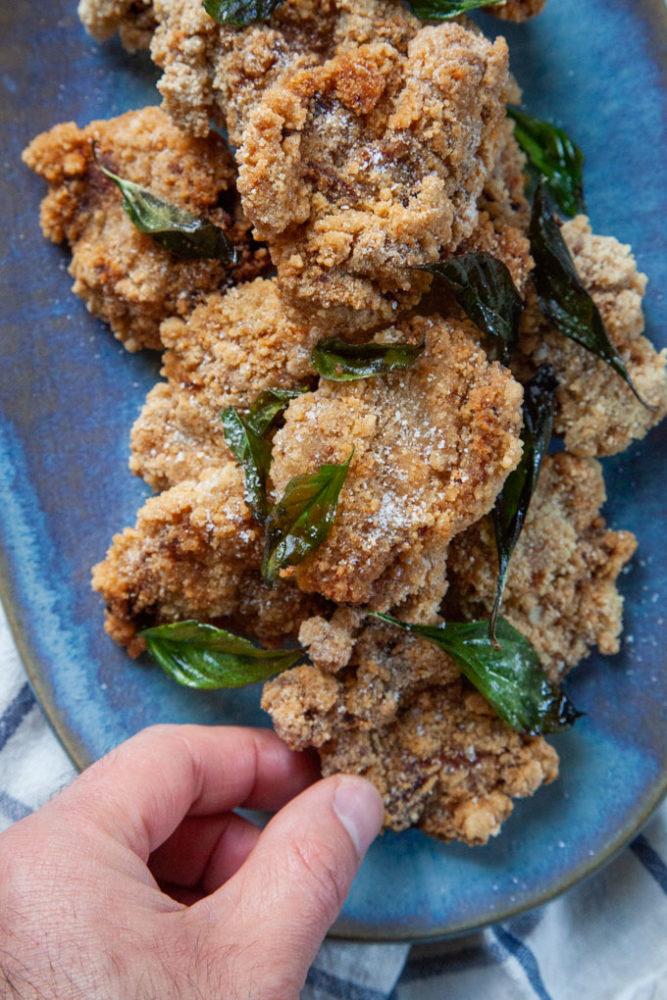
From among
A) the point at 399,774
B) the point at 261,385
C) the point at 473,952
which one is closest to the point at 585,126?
the point at 261,385

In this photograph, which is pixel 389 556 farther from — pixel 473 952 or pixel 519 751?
pixel 473 952

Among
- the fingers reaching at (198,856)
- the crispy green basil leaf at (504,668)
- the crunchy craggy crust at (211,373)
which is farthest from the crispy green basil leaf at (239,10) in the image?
the fingers reaching at (198,856)

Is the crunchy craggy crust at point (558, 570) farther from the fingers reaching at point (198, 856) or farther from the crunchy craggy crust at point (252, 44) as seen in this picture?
the crunchy craggy crust at point (252, 44)

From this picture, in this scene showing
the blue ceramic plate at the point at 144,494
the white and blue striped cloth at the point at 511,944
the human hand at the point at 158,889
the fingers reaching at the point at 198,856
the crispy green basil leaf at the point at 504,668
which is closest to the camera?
the human hand at the point at 158,889

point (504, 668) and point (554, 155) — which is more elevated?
point (554, 155)

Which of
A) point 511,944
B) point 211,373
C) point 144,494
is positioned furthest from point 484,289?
point 511,944

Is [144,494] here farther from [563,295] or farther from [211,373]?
[563,295]
